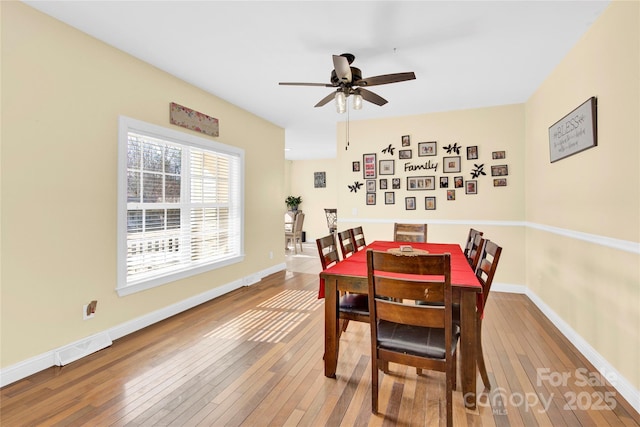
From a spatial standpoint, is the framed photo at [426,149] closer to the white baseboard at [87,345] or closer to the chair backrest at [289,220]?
the white baseboard at [87,345]

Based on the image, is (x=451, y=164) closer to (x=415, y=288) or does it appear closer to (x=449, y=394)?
(x=415, y=288)

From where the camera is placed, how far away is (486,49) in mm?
2752

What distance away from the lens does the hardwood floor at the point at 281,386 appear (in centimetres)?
174

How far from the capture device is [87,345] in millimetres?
2512

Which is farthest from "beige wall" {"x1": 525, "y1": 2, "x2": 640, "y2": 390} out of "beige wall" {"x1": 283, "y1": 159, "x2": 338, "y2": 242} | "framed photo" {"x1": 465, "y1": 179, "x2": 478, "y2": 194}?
"beige wall" {"x1": 283, "y1": 159, "x2": 338, "y2": 242}

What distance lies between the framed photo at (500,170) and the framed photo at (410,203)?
113 centimetres

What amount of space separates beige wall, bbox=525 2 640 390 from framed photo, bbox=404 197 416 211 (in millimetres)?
1766

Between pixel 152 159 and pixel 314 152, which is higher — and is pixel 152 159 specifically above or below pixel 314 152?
below

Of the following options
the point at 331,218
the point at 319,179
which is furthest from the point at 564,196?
the point at 319,179

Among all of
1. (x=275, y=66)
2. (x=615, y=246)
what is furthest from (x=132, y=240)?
(x=615, y=246)

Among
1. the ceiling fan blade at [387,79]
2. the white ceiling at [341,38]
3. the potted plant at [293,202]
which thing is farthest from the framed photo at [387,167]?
the potted plant at [293,202]

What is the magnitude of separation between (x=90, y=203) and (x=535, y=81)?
4.62 meters

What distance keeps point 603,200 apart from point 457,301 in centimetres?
143

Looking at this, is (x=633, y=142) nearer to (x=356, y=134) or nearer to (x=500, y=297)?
(x=500, y=297)
